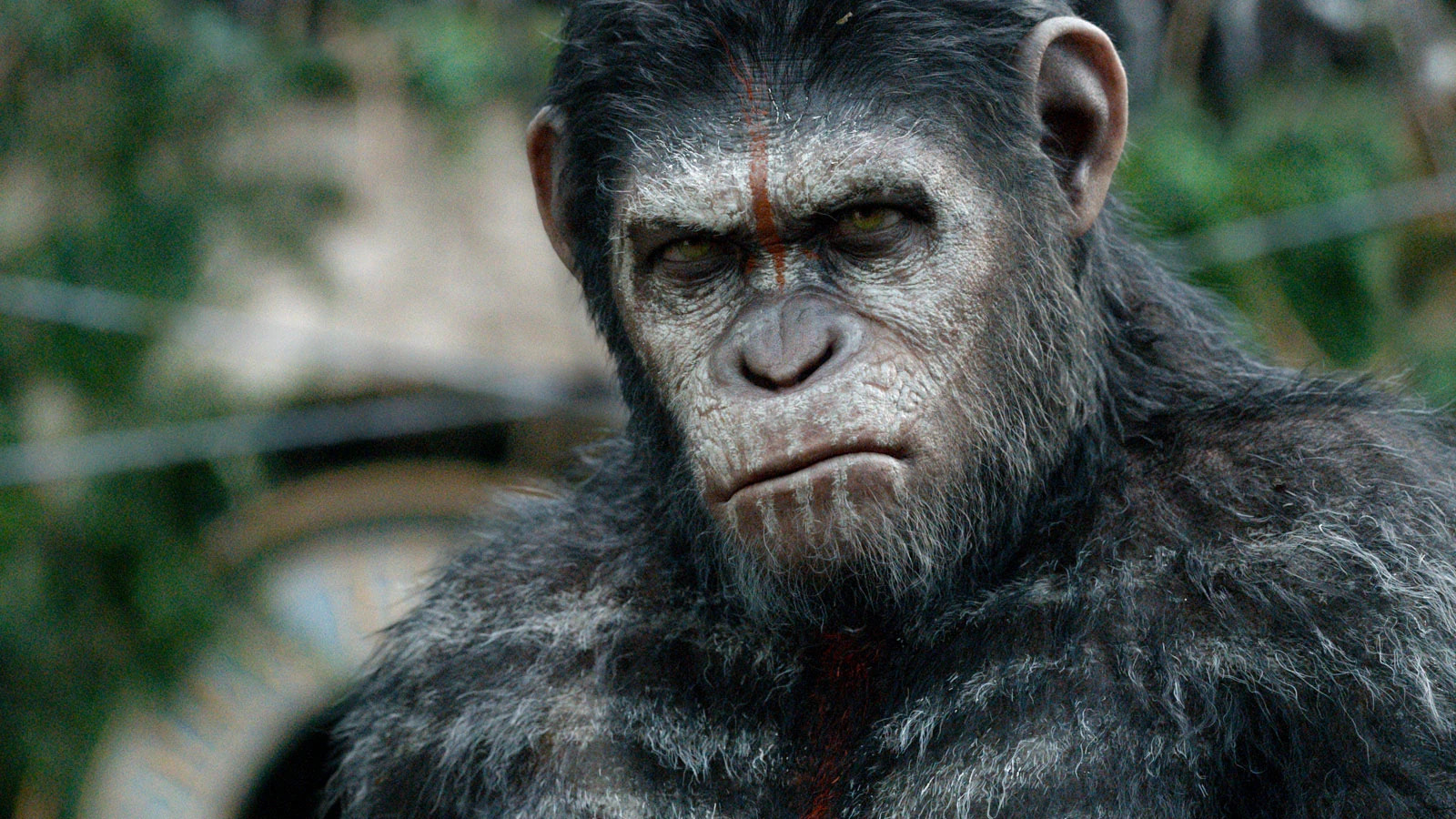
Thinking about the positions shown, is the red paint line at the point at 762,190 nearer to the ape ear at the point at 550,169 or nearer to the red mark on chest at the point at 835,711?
the ape ear at the point at 550,169

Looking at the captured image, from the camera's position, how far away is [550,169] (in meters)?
3.77

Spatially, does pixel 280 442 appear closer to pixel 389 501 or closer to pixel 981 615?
pixel 389 501

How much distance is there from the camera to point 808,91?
321cm

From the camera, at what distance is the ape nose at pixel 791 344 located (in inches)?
113

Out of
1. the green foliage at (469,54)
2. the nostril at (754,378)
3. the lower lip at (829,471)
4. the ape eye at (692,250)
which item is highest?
the green foliage at (469,54)

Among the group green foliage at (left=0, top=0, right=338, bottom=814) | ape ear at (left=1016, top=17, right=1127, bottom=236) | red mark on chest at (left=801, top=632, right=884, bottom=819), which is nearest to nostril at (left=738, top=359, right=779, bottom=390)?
red mark on chest at (left=801, top=632, right=884, bottom=819)

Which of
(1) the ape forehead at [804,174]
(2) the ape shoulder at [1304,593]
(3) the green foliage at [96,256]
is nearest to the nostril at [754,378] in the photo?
(1) the ape forehead at [804,174]

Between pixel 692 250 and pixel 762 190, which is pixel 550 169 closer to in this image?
pixel 692 250

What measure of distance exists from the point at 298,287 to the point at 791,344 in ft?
20.4

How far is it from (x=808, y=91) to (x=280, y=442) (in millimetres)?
6181

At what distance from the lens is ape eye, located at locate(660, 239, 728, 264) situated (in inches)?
128

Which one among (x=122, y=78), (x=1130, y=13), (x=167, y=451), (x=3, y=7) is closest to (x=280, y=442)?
(x=167, y=451)

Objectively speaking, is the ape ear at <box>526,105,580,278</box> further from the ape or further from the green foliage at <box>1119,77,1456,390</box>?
the green foliage at <box>1119,77,1456,390</box>

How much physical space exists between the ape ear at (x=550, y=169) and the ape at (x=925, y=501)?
24 millimetres
